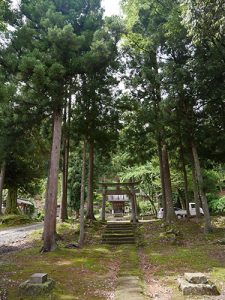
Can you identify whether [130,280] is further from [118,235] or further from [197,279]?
[118,235]

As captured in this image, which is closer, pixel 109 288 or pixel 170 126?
pixel 109 288

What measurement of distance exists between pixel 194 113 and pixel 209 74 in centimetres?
265

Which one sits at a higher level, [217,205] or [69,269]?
[217,205]

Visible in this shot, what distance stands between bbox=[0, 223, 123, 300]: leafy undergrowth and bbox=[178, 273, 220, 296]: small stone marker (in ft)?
5.89

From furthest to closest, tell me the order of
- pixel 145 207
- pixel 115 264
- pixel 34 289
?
pixel 145 207 < pixel 115 264 < pixel 34 289

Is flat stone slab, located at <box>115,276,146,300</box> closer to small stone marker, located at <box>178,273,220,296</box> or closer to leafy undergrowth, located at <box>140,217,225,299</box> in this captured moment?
leafy undergrowth, located at <box>140,217,225,299</box>

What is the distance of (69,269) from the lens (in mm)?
9852

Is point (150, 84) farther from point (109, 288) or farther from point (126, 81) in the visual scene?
point (109, 288)

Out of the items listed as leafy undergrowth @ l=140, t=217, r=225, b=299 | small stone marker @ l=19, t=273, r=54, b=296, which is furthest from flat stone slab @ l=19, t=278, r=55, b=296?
leafy undergrowth @ l=140, t=217, r=225, b=299

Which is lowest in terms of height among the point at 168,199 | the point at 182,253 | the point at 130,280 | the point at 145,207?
the point at 130,280

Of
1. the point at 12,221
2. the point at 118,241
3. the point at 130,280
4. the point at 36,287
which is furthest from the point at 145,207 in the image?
the point at 36,287

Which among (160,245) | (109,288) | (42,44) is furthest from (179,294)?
(42,44)

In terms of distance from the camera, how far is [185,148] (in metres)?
20.3

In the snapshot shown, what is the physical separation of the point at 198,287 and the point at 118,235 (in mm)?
10168
